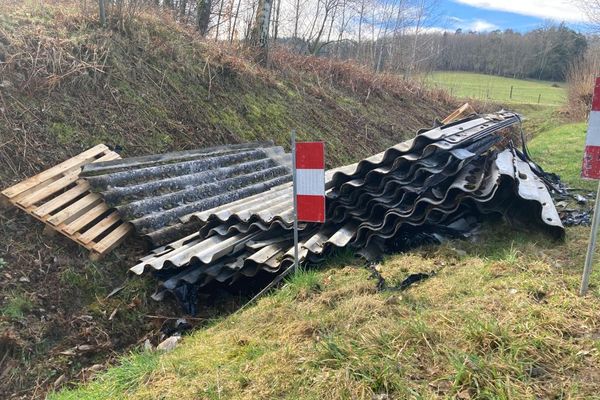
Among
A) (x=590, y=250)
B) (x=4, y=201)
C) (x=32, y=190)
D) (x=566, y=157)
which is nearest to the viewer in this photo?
(x=590, y=250)

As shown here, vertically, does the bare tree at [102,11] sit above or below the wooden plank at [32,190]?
above

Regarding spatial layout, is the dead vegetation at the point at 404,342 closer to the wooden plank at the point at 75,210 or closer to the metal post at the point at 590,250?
the metal post at the point at 590,250

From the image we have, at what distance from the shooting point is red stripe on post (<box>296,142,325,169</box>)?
3.97 m

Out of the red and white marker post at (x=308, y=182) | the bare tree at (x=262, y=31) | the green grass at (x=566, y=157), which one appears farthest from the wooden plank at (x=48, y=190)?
the bare tree at (x=262, y=31)

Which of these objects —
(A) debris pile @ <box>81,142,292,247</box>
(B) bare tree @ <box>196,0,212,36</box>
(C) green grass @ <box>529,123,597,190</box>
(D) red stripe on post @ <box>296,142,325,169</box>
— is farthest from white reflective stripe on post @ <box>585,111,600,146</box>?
(B) bare tree @ <box>196,0,212,36</box>

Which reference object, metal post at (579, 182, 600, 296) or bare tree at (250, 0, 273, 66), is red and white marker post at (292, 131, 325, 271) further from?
bare tree at (250, 0, 273, 66)

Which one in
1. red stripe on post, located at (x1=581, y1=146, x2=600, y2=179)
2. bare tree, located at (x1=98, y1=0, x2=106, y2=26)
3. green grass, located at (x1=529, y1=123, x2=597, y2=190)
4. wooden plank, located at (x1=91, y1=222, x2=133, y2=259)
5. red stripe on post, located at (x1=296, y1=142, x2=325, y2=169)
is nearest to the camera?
red stripe on post, located at (x1=581, y1=146, x2=600, y2=179)

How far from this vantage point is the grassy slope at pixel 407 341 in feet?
7.66

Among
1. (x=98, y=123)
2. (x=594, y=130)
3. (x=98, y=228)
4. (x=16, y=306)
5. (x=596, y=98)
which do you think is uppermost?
(x=596, y=98)

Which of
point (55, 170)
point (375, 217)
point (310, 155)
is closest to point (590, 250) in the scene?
point (375, 217)

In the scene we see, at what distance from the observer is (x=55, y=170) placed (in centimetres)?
551

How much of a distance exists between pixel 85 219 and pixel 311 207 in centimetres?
277

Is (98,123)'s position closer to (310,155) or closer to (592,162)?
(310,155)

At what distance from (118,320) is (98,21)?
6354 mm
